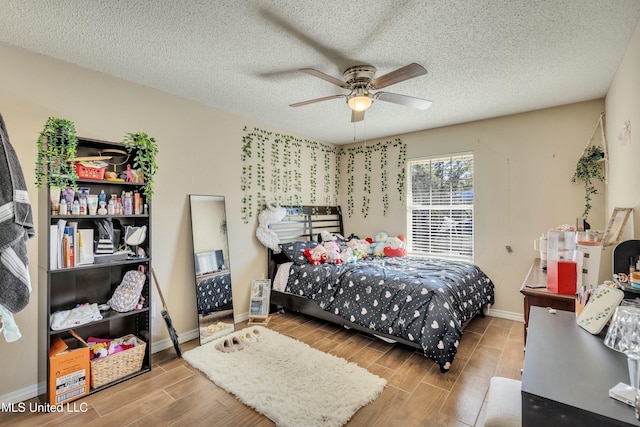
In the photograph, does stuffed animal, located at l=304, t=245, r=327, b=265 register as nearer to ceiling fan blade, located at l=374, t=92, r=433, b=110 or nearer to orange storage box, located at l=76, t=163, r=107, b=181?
ceiling fan blade, located at l=374, t=92, r=433, b=110

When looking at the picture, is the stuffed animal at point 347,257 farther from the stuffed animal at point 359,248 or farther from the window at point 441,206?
the window at point 441,206

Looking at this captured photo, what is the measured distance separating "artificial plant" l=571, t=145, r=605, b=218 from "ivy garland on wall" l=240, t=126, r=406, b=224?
210cm

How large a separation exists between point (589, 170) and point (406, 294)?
2456mm

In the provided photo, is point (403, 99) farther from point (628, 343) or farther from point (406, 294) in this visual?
point (628, 343)

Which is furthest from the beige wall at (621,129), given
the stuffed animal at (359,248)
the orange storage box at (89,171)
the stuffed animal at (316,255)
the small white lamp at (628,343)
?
the orange storage box at (89,171)

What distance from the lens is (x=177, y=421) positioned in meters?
1.95

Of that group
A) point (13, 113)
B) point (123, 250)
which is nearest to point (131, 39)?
point (13, 113)

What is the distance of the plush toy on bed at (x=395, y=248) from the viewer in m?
4.30

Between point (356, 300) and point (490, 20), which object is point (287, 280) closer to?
point (356, 300)

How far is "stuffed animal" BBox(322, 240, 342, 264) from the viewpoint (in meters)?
3.79

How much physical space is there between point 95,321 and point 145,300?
0.40 meters

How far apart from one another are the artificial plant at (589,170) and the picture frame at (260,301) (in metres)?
3.80

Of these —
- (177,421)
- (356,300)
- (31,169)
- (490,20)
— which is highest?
(490,20)

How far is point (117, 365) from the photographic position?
236 centimetres
